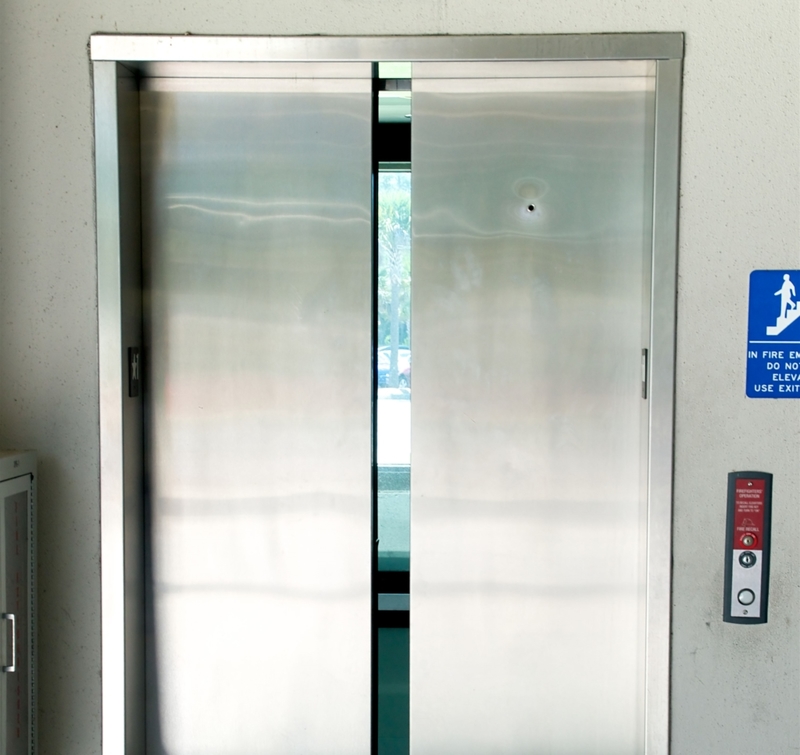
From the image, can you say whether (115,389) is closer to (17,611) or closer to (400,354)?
(17,611)

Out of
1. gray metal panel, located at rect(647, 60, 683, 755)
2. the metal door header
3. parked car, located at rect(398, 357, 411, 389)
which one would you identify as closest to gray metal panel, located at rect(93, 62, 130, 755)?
the metal door header

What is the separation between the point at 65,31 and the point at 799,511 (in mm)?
2525

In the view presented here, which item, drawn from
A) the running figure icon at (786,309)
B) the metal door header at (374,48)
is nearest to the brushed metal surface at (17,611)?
the metal door header at (374,48)

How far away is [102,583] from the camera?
2195mm

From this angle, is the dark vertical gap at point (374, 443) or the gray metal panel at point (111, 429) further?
the dark vertical gap at point (374, 443)

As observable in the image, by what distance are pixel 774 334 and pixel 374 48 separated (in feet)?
4.63

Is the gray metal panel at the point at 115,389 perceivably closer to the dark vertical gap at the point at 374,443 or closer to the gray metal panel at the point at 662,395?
the dark vertical gap at the point at 374,443

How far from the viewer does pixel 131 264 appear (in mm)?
2256

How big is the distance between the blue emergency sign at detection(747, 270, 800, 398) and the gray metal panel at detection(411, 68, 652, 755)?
32cm

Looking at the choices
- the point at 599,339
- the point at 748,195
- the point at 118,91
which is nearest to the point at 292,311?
the point at 118,91

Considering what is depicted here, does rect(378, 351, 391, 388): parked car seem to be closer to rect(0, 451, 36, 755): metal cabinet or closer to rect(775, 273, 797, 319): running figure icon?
rect(0, 451, 36, 755): metal cabinet

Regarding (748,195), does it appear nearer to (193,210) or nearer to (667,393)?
(667,393)

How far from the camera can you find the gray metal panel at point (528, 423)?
2.27m

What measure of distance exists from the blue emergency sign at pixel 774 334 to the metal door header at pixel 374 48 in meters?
0.71
